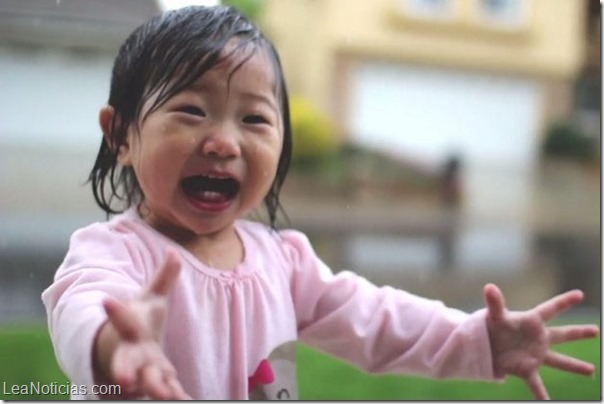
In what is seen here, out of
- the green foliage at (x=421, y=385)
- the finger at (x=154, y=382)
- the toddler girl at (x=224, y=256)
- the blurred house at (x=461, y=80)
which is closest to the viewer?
the finger at (x=154, y=382)

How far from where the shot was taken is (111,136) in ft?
2.32

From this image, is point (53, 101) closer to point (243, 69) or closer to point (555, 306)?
point (243, 69)

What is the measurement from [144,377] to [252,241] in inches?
8.4

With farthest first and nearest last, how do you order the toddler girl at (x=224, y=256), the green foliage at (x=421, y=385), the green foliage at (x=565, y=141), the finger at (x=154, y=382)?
the green foliage at (x=565, y=141), the green foliage at (x=421, y=385), the toddler girl at (x=224, y=256), the finger at (x=154, y=382)

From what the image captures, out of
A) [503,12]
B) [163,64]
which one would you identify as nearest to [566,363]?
[163,64]

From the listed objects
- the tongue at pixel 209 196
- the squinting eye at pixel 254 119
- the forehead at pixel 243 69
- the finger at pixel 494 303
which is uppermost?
the forehead at pixel 243 69

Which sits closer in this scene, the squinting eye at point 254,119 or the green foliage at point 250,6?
the squinting eye at point 254,119

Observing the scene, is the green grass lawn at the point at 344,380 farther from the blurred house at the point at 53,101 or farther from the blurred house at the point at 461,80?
the blurred house at the point at 461,80

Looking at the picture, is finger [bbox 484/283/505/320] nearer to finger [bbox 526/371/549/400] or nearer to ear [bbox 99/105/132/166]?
finger [bbox 526/371/549/400]

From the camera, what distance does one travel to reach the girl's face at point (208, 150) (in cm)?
66

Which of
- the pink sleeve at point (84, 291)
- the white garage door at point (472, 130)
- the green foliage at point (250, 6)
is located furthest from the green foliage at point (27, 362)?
the white garage door at point (472, 130)

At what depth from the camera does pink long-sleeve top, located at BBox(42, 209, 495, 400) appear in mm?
612

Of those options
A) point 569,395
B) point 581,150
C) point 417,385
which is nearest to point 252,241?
point 569,395

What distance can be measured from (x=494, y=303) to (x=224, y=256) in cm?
20
